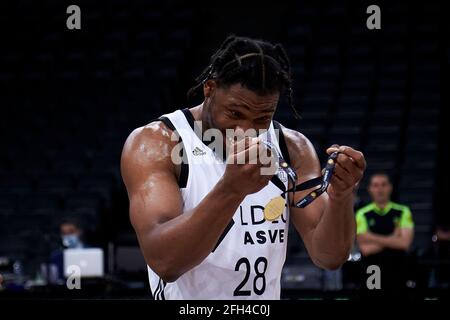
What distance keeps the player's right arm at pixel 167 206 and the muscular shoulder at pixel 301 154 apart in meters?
0.45

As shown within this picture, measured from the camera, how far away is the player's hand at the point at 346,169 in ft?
8.26

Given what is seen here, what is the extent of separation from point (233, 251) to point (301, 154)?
0.50 meters

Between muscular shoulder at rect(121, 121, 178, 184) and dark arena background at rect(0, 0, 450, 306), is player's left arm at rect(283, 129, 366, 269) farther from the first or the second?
dark arena background at rect(0, 0, 450, 306)

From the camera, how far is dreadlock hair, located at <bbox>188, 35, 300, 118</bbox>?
2658 millimetres

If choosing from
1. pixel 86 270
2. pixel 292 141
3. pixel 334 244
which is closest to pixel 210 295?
pixel 334 244

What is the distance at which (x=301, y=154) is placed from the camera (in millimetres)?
2977

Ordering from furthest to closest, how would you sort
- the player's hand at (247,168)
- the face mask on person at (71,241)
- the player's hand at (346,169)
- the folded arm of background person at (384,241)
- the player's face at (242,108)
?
the face mask on person at (71,241) → the folded arm of background person at (384,241) → the player's face at (242,108) → the player's hand at (346,169) → the player's hand at (247,168)

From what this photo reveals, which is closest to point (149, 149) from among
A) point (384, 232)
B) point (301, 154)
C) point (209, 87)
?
point (209, 87)

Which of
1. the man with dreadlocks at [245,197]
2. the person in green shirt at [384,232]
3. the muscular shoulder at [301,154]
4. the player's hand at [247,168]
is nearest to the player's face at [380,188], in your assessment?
the person in green shirt at [384,232]

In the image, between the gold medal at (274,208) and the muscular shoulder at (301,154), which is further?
the muscular shoulder at (301,154)

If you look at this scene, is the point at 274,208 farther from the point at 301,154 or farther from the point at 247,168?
the point at 247,168

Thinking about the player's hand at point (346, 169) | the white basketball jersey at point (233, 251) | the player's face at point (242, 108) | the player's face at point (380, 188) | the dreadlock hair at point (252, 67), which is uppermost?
the dreadlock hair at point (252, 67)

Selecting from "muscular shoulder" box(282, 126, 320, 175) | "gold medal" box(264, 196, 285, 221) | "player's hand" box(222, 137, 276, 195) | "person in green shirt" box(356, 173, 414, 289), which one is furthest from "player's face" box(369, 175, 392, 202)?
"player's hand" box(222, 137, 276, 195)

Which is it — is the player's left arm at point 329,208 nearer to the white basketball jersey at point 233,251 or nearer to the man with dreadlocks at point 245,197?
→ the man with dreadlocks at point 245,197
